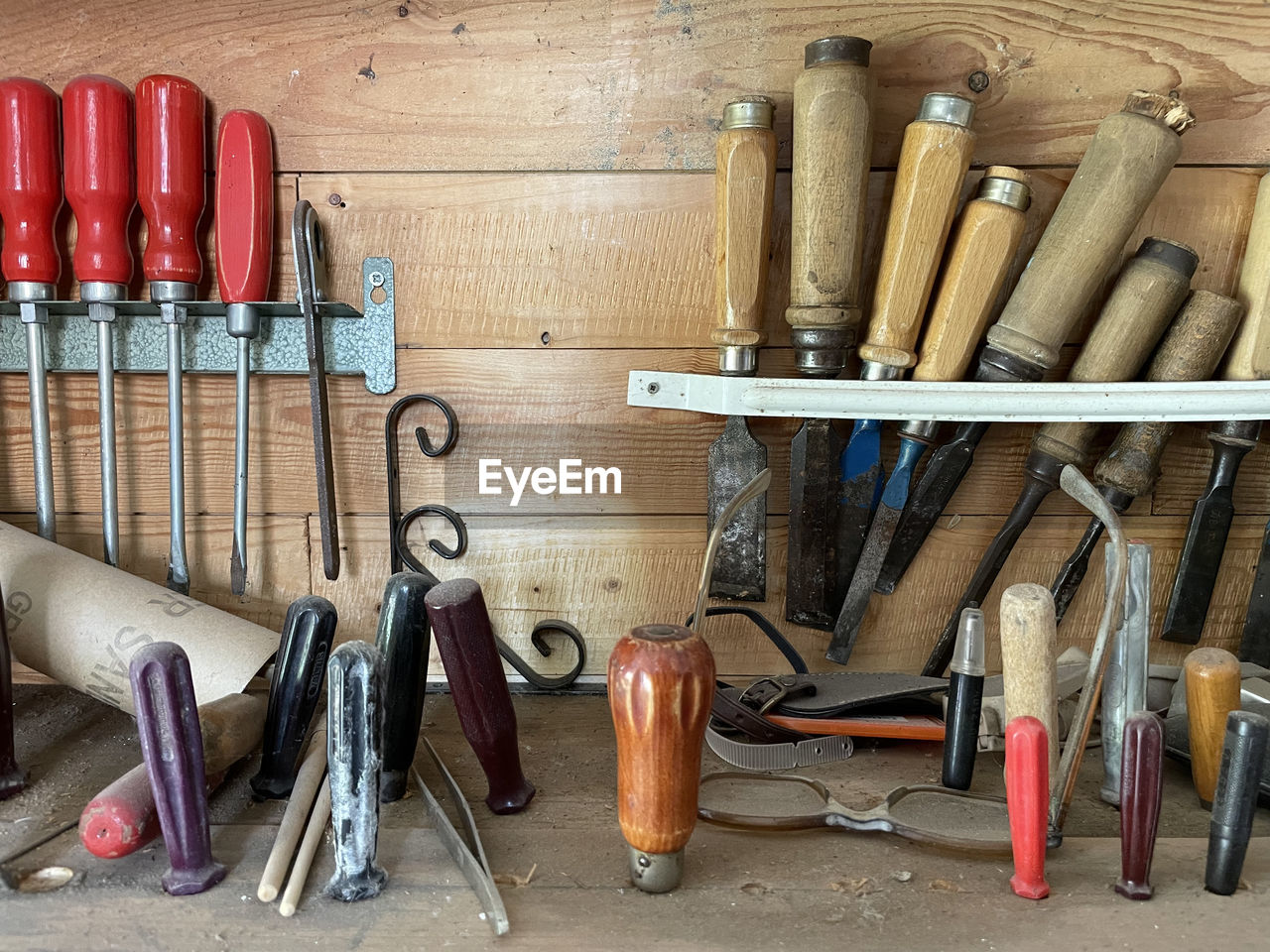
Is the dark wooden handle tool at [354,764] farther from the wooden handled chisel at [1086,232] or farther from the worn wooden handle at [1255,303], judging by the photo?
the worn wooden handle at [1255,303]

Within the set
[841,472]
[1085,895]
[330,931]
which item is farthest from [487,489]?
[1085,895]

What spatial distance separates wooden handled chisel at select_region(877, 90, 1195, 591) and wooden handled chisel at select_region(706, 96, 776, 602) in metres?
0.18

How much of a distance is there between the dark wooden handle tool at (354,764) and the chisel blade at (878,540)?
0.42 m

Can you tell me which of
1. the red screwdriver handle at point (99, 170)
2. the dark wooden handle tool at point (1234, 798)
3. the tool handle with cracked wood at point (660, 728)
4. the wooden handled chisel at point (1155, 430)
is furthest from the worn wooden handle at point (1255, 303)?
the red screwdriver handle at point (99, 170)

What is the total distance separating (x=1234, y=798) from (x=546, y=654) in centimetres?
51

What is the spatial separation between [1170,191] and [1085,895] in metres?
0.56

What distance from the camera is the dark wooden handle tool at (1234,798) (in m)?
0.45

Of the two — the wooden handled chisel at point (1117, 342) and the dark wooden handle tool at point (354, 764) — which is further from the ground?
the wooden handled chisel at point (1117, 342)

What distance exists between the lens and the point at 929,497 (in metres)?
0.75

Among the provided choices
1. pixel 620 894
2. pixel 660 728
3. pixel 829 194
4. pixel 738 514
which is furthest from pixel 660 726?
pixel 829 194

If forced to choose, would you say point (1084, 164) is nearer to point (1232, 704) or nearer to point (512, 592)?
point (1232, 704)

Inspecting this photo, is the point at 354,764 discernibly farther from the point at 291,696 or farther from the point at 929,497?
the point at 929,497

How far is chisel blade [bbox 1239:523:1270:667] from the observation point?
29.4 inches

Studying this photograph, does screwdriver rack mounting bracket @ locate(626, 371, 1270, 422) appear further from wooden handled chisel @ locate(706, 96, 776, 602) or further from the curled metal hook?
the curled metal hook
